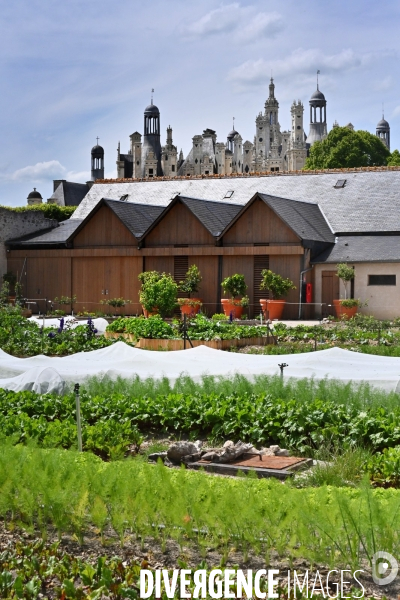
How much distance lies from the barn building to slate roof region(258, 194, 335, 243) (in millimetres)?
61

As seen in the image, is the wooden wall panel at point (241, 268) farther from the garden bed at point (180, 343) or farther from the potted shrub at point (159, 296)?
the garden bed at point (180, 343)

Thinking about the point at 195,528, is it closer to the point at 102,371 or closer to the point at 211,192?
the point at 102,371

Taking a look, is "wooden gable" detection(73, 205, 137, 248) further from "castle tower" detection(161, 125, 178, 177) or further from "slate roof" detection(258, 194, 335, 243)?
"castle tower" detection(161, 125, 178, 177)

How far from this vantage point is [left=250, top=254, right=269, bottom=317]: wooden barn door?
31.5m

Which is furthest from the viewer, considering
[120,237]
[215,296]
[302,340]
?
[120,237]

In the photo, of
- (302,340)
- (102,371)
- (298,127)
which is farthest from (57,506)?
(298,127)

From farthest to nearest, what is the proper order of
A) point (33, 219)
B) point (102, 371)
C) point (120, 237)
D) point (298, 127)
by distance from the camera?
point (298, 127), point (33, 219), point (120, 237), point (102, 371)

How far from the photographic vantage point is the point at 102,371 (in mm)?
13469

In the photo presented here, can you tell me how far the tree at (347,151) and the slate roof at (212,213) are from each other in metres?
27.4

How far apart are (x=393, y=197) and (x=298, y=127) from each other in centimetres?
10647

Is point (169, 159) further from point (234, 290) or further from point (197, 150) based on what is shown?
point (234, 290)

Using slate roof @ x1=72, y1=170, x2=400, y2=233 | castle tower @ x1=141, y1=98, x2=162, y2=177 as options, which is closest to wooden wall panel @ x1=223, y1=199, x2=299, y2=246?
slate roof @ x1=72, y1=170, x2=400, y2=233

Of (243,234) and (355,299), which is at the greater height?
(243,234)

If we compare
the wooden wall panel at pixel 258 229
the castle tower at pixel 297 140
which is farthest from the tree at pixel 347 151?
the castle tower at pixel 297 140
